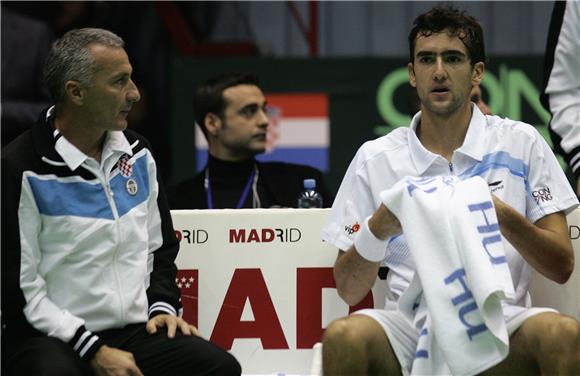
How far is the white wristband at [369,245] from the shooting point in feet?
17.0

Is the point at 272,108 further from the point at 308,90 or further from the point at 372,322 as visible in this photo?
the point at 372,322

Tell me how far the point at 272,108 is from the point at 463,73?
3932mm

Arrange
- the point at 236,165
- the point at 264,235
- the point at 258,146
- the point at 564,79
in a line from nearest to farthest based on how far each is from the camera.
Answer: the point at 264,235
the point at 564,79
the point at 236,165
the point at 258,146

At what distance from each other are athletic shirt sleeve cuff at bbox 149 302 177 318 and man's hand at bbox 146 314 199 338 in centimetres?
4

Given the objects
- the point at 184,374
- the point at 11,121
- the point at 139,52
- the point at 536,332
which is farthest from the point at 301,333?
the point at 139,52

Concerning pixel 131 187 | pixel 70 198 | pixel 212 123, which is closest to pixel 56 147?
pixel 70 198

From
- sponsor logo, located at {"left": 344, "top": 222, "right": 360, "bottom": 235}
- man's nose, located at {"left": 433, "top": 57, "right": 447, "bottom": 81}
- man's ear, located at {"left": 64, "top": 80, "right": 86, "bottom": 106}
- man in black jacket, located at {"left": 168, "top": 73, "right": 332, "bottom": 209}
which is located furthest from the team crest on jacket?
man in black jacket, located at {"left": 168, "top": 73, "right": 332, "bottom": 209}

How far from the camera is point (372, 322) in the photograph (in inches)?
203

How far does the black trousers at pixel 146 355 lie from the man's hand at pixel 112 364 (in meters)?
0.04

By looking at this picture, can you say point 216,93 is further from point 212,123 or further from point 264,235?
point 264,235

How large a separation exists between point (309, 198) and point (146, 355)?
1763 mm

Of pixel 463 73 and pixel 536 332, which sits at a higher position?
pixel 463 73

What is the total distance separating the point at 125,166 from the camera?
5.57 m

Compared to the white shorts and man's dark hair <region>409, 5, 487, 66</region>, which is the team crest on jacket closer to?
the white shorts
